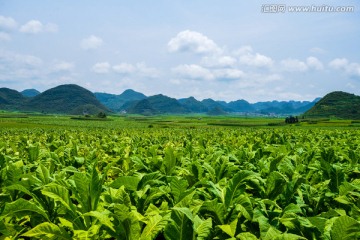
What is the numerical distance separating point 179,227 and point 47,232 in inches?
42.2

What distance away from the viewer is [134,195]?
132 inches

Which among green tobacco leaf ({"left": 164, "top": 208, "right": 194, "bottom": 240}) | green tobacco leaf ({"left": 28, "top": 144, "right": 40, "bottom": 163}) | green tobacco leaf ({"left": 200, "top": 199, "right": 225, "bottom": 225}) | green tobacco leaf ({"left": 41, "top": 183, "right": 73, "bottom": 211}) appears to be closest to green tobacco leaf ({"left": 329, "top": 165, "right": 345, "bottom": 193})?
green tobacco leaf ({"left": 200, "top": 199, "right": 225, "bottom": 225})

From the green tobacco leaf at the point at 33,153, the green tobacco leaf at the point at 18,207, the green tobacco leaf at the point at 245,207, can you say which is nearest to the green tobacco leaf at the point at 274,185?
the green tobacco leaf at the point at 245,207

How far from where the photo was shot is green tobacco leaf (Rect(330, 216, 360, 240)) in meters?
2.11

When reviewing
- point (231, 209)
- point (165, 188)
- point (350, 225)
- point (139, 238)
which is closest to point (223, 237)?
point (231, 209)

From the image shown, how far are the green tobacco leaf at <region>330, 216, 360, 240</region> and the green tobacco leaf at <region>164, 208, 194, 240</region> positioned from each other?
39.8 inches

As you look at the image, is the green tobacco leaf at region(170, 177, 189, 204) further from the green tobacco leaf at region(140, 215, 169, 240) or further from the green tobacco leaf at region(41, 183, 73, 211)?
the green tobacco leaf at region(41, 183, 73, 211)

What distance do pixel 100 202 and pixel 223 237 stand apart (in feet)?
4.26

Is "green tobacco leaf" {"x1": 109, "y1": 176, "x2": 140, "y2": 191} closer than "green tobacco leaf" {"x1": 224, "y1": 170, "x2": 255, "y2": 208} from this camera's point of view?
No

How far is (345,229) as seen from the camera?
2129 mm

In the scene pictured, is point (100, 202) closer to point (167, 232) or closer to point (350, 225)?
point (167, 232)

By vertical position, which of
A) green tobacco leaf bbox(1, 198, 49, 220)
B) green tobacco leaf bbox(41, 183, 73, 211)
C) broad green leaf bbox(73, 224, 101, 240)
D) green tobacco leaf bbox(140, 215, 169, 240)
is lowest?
broad green leaf bbox(73, 224, 101, 240)

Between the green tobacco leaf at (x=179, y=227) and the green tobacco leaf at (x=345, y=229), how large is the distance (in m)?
1.01

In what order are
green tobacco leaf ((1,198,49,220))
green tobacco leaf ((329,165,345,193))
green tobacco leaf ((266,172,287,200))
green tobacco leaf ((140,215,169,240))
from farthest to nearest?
green tobacco leaf ((329,165,345,193)) → green tobacco leaf ((266,172,287,200)) → green tobacco leaf ((1,198,49,220)) → green tobacco leaf ((140,215,169,240))
